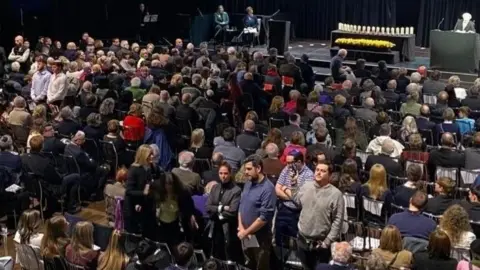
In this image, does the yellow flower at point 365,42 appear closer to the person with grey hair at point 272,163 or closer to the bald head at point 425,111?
the bald head at point 425,111

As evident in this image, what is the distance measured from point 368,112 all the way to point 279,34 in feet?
30.9

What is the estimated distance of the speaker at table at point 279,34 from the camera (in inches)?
840

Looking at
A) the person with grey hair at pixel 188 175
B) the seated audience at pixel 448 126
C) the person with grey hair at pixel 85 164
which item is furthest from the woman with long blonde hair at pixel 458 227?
the person with grey hair at pixel 85 164

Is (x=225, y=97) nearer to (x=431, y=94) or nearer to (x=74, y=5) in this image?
(x=431, y=94)

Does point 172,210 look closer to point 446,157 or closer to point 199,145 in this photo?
point 199,145

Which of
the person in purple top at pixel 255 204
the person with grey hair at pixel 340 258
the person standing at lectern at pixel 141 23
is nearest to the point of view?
the person with grey hair at pixel 340 258

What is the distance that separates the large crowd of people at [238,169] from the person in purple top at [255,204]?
1cm

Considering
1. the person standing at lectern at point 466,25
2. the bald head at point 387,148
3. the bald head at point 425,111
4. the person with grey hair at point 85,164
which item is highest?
the person standing at lectern at point 466,25

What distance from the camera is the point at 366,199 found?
8.27m

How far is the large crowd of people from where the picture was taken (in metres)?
6.93

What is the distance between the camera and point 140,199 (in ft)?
25.9

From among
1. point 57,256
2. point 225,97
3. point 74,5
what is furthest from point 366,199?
point 74,5

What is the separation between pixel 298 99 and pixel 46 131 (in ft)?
13.1

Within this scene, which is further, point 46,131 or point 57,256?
point 46,131
